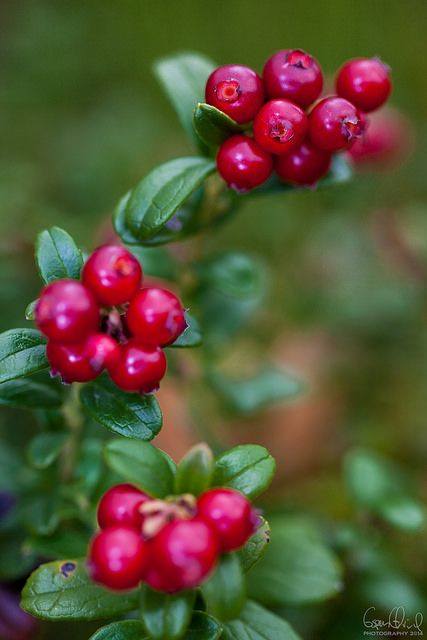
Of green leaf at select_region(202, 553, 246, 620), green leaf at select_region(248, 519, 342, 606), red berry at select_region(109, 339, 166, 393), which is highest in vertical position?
red berry at select_region(109, 339, 166, 393)

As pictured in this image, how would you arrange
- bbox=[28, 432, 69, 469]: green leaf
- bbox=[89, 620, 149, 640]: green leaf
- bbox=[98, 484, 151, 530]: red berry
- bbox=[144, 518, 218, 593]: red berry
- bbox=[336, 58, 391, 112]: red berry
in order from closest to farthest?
bbox=[144, 518, 218, 593]: red berry, bbox=[98, 484, 151, 530]: red berry, bbox=[89, 620, 149, 640]: green leaf, bbox=[336, 58, 391, 112]: red berry, bbox=[28, 432, 69, 469]: green leaf

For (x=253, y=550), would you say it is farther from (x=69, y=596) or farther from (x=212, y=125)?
(x=212, y=125)

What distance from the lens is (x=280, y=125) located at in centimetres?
143

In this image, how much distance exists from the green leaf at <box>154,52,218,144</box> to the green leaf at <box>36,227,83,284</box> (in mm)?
505

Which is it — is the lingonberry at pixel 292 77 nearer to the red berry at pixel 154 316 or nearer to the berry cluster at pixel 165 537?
the red berry at pixel 154 316

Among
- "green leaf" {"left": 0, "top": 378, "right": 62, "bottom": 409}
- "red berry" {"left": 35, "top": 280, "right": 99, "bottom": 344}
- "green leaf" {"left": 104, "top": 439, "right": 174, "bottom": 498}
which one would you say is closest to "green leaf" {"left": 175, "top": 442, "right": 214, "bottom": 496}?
"green leaf" {"left": 104, "top": 439, "right": 174, "bottom": 498}

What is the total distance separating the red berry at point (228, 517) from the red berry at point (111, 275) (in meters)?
0.39

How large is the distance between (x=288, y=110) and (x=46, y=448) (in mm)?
1003

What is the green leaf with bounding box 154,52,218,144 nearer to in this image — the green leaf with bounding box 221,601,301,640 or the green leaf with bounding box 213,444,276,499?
the green leaf with bounding box 213,444,276,499

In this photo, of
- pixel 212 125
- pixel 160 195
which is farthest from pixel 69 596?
pixel 212 125

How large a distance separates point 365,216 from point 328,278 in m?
0.43

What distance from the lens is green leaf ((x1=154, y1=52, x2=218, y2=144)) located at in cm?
184

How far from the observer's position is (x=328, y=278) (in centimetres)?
345

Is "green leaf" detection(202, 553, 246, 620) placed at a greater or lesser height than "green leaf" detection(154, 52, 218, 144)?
lesser
